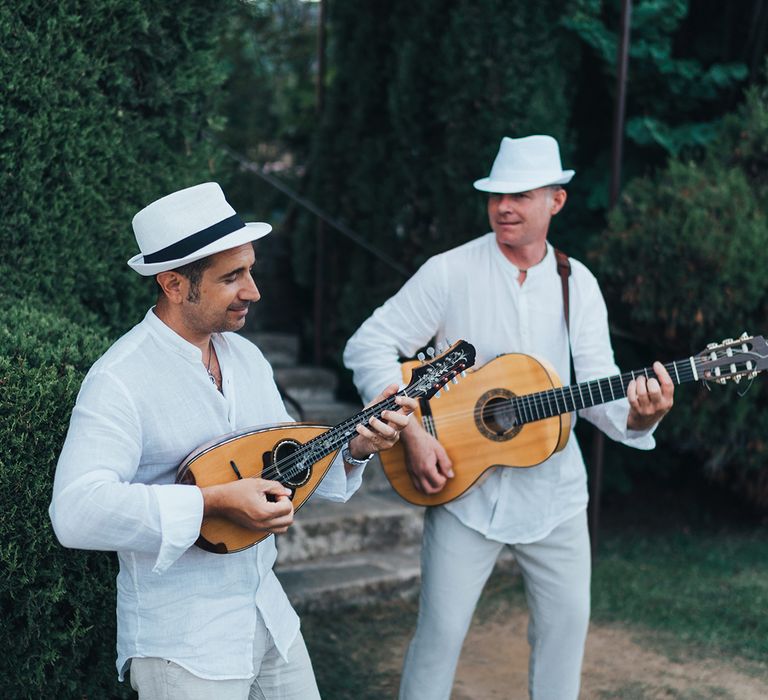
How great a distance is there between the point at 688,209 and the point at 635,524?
7.89ft

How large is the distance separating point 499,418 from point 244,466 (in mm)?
1252

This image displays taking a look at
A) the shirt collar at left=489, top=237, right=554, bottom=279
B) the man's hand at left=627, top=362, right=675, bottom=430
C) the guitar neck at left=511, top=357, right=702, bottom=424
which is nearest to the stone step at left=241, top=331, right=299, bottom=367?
the shirt collar at left=489, top=237, right=554, bottom=279

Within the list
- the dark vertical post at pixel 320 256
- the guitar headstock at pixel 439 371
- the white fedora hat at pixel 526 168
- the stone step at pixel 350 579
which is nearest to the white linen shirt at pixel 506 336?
the white fedora hat at pixel 526 168

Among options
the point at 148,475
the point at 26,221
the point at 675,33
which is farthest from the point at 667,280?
the point at 148,475

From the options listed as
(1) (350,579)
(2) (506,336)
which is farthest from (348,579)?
(2) (506,336)

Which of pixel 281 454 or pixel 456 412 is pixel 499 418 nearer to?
pixel 456 412

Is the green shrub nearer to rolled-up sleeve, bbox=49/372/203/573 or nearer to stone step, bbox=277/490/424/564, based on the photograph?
rolled-up sleeve, bbox=49/372/203/573

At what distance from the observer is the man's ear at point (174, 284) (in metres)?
2.53

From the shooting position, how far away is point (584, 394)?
3.41 meters

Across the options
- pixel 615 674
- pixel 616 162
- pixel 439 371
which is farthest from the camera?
pixel 616 162

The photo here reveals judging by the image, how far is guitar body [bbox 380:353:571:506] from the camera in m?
3.52

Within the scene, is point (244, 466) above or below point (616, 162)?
below

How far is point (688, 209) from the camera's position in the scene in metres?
5.36

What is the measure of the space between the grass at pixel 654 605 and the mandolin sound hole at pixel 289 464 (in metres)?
1.91
